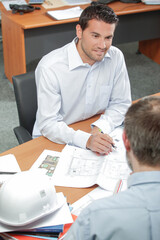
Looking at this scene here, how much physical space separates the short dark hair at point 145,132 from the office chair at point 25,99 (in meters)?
0.97

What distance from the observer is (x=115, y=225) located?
2.89 feet

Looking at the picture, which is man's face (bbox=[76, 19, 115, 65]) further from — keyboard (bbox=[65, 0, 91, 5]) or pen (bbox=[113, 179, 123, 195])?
keyboard (bbox=[65, 0, 91, 5])

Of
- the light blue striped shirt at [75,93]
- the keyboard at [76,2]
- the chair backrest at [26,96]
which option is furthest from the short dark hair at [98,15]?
the keyboard at [76,2]

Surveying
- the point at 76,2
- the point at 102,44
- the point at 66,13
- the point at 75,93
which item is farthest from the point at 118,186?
the point at 76,2

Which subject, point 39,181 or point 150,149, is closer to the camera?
point 150,149

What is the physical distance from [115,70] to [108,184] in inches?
31.3

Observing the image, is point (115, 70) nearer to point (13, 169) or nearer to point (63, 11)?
point (13, 169)

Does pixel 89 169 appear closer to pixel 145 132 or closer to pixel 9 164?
pixel 9 164

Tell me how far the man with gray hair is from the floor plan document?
16.7 inches

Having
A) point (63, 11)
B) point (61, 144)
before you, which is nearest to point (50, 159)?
point (61, 144)

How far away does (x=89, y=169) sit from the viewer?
4.85ft

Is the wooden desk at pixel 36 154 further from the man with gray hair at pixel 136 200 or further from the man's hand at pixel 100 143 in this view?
the man with gray hair at pixel 136 200

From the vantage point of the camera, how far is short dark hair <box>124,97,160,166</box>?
93cm

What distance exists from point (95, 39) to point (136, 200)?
1.11m
